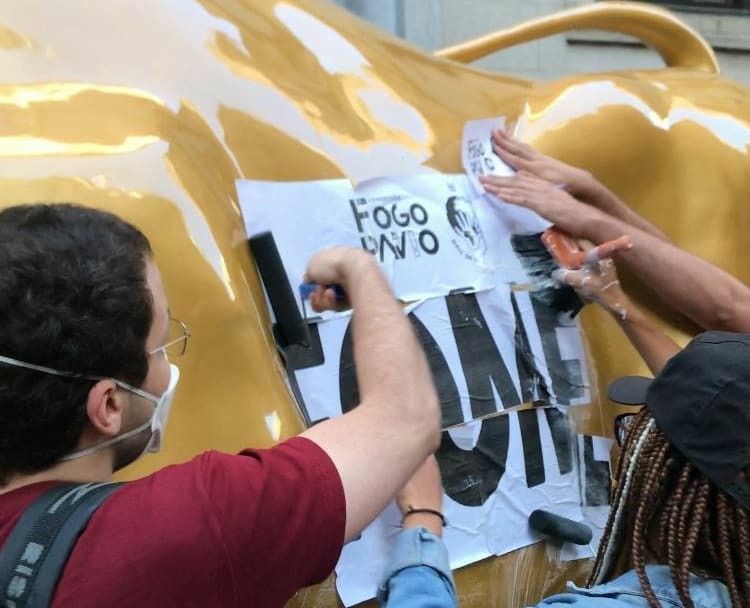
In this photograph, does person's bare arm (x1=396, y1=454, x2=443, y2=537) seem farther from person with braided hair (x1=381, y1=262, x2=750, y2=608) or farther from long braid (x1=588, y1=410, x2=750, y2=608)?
long braid (x1=588, y1=410, x2=750, y2=608)

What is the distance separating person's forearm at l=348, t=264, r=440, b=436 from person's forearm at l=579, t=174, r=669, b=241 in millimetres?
798

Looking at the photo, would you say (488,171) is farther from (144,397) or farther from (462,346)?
(144,397)

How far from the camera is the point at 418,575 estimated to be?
82 centimetres

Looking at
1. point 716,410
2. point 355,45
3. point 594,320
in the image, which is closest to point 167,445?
point 716,410

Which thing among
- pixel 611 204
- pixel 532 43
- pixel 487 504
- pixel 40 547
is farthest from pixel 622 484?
pixel 532 43

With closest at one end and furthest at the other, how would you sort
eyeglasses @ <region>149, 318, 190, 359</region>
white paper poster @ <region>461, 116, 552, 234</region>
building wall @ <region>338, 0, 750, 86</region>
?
eyeglasses @ <region>149, 318, 190, 359</region>
white paper poster @ <region>461, 116, 552, 234</region>
building wall @ <region>338, 0, 750, 86</region>

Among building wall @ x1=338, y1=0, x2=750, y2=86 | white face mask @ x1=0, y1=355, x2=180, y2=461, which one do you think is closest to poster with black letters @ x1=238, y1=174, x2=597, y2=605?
white face mask @ x1=0, y1=355, x2=180, y2=461

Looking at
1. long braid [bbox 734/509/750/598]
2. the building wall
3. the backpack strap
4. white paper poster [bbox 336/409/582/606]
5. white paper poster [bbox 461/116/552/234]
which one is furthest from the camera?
the building wall

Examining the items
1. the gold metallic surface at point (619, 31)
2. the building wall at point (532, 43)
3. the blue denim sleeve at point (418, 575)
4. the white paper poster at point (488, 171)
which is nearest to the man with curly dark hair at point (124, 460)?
the blue denim sleeve at point (418, 575)

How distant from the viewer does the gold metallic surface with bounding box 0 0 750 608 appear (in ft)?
3.23

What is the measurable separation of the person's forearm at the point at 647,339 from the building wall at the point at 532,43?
2365mm

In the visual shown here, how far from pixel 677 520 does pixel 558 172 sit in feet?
2.54

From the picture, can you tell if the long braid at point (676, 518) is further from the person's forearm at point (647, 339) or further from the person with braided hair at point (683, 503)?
the person's forearm at point (647, 339)

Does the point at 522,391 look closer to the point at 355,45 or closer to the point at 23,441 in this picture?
the point at 355,45
